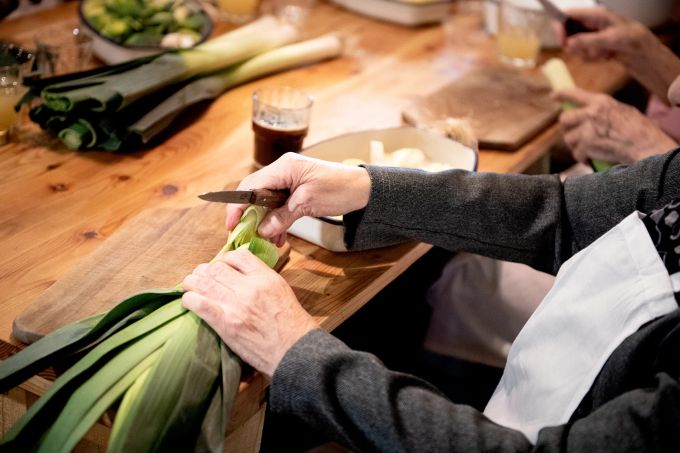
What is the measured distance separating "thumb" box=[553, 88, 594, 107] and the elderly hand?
0.28 meters

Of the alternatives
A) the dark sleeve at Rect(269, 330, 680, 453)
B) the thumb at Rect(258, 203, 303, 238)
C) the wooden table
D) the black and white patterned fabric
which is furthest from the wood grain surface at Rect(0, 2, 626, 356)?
the black and white patterned fabric

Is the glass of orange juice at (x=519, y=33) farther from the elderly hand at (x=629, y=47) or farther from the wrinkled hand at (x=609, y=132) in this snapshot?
the wrinkled hand at (x=609, y=132)

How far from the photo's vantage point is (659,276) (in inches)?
45.9

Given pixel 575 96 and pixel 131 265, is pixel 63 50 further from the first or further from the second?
pixel 575 96

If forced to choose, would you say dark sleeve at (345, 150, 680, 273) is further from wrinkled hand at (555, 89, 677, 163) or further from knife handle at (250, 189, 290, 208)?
wrinkled hand at (555, 89, 677, 163)

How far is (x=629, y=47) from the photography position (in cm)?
225

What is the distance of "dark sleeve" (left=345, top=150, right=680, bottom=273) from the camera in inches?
55.7

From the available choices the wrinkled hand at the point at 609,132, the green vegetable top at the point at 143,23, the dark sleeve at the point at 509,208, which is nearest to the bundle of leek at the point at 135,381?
the dark sleeve at the point at 509,208

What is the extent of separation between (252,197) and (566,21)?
146 centimetres

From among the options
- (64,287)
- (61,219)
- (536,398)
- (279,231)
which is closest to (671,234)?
(536,398)

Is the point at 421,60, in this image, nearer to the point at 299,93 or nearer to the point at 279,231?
the point at 299,93

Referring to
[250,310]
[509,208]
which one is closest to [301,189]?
[250,310]

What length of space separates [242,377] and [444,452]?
1.01 ft

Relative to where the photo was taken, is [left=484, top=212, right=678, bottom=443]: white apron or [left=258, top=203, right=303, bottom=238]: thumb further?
[left=258, top=203, right=303, bottom=238]: thumb
